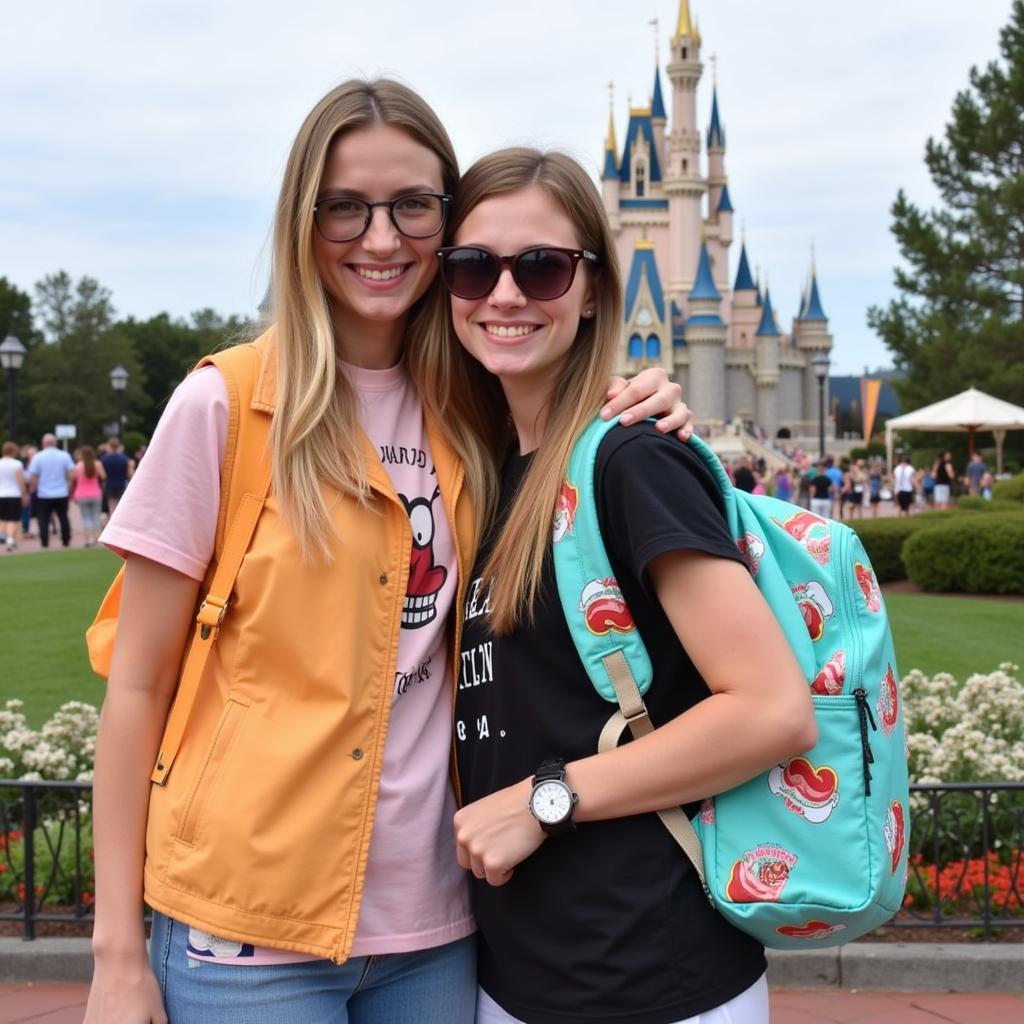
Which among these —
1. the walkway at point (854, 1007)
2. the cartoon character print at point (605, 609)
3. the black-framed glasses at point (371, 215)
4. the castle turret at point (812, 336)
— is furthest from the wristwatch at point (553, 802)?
the castle turret at point (812, 336)

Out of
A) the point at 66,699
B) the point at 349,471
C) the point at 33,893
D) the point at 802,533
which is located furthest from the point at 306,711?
the point at 66,699

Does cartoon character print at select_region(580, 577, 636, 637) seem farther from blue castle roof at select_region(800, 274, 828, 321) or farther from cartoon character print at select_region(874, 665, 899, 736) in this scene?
blue castle roof at select_region(800, 274, 828, 321)

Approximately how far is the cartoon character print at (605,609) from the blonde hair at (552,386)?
9 cm

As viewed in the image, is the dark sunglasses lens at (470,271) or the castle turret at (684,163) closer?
the dark sunglasses lens at (470,271)

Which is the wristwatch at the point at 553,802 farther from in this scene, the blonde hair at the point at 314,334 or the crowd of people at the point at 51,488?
the crowd of people at the point at 51,488

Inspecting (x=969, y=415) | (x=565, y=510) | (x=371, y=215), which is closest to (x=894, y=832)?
(x=565, y=510)

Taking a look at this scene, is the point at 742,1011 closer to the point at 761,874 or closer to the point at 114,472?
the point at 761,874

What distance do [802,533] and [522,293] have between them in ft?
1.82

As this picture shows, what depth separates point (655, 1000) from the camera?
1.64 meters

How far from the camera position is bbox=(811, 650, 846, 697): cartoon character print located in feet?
5.45

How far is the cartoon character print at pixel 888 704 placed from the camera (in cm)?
169

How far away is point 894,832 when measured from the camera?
66.2 inches

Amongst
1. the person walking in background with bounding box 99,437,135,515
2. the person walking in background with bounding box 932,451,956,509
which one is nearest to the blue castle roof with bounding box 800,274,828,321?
the person walking in background with bounding box 932,451,956,509

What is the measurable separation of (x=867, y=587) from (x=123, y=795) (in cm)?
110
